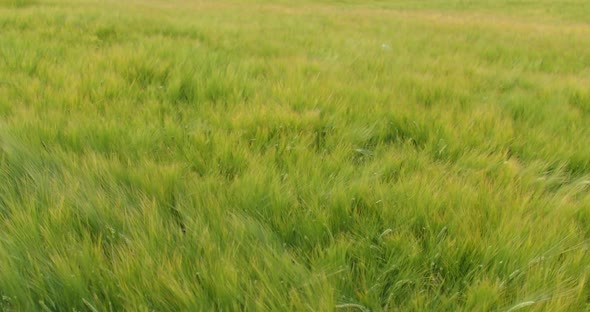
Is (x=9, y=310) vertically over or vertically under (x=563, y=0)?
under

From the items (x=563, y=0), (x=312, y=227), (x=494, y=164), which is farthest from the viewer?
(x=563, y=0)

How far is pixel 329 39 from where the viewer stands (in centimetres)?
454

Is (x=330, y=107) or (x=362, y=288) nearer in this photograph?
(x=362, y=288)

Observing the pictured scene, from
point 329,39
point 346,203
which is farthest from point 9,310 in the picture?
point 329,39

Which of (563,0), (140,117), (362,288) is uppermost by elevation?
(563,0)

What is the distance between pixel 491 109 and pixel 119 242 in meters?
1.97

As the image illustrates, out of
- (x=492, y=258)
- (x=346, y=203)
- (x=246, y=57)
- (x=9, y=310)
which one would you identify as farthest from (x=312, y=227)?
(x=246, y=57)

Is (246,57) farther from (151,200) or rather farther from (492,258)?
(492,258)

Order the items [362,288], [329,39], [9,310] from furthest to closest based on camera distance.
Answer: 1. [329,39]
2. [362,288]
3. [9,310]

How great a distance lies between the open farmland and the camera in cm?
85

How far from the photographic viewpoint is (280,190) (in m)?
1.22

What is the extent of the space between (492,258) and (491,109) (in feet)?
4.67

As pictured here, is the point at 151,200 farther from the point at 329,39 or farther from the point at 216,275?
the point at 329,39

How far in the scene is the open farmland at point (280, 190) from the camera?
85 centimetres
